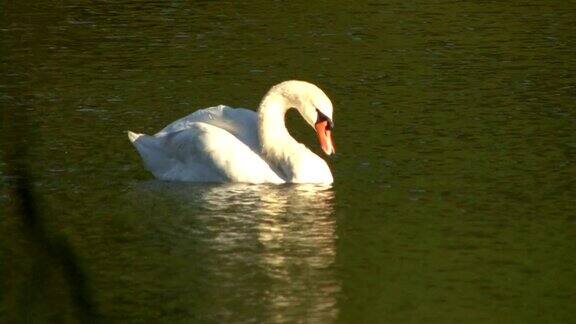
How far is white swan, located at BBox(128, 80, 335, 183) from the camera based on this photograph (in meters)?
9.52

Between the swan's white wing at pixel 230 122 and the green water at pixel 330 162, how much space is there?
478 millimetres

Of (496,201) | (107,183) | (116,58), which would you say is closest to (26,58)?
(116,58)

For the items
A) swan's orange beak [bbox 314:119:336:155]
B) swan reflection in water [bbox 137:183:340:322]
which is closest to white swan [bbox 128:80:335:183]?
swan's orange beak [bbox 314:119:336:155]

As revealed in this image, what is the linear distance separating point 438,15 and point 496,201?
27.3ft

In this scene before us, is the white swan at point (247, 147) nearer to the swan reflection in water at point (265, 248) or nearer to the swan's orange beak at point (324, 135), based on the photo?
the swan's orange beak at point (324, 135)

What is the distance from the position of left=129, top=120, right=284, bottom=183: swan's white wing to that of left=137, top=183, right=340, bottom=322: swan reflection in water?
126 mm

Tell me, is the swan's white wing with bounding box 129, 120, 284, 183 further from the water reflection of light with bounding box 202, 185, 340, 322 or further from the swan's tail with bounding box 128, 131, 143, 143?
the water reflection of light with bounding box 202, 185, 340, 322

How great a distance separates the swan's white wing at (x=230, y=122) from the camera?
1002 cm

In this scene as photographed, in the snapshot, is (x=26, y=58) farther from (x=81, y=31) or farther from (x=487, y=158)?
(x=487, y=158)

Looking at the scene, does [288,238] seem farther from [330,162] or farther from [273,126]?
[330,162]

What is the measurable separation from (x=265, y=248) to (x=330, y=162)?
2698 millimetres

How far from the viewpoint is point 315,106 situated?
9758mm

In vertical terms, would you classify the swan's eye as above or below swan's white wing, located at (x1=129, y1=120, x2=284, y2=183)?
above

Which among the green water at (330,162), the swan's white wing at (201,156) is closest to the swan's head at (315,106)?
the green water at (330,162)
